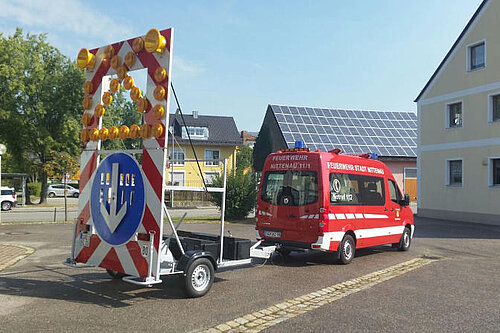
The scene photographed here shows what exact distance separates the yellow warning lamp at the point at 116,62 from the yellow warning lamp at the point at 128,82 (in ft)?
0.85

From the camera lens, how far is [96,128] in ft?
23.9

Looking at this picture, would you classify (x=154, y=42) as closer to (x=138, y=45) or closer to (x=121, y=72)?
(x=138, y=45)

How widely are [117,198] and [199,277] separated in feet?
5.23

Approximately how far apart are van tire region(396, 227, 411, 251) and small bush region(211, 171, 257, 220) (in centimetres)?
1075

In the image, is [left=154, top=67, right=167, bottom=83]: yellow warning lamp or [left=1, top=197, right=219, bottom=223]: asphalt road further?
[left=1, top=197, right=219, bottom=223]: asphalt road

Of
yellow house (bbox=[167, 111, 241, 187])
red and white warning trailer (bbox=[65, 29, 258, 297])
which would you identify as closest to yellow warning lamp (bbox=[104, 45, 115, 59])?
red and white warning trailer (bbox=[65, 29, 258, 297])

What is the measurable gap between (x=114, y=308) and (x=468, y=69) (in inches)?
890

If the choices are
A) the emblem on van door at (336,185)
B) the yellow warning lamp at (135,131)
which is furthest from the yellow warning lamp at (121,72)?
the emblem on van door at (336,185)

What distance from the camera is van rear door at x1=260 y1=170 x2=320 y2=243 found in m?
9.66

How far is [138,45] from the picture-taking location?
260 inches

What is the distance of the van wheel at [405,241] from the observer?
479 inches

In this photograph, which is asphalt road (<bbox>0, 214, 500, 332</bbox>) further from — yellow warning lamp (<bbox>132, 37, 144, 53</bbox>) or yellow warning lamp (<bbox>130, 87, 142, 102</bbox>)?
Result: yellow warning lamp (<bbox>132, 37, 144, 53</bbox>)

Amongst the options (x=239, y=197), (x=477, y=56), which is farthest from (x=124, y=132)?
(x=477, y=56)

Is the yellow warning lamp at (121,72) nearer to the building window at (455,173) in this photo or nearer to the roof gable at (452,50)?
the building window at (455,173)
